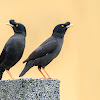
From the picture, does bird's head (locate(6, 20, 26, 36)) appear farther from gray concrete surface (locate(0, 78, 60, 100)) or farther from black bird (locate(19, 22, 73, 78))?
gray concrete surface (locate(0, 78, 60, 100))

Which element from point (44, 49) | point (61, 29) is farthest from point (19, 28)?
point (61, 29)

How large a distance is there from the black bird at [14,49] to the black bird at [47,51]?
0.60 feet

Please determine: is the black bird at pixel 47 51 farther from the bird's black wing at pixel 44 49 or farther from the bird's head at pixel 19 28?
the bird's head at pixel 19 28

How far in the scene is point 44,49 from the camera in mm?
4230

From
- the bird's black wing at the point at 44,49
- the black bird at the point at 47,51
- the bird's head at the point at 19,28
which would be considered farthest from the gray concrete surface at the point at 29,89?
the bird's head at the point at 19,28

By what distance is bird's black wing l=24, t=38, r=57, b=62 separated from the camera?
414cm

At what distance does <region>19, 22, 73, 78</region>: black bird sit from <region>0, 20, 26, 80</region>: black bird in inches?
7.2

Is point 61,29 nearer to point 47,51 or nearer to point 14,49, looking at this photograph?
point 47,51

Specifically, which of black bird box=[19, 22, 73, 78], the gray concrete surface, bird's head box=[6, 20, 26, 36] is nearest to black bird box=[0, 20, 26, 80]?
bird's head box=[6, 20, 26, 36]

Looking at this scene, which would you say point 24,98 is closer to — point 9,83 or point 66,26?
point 9,83

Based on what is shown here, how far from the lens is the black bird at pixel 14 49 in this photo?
161 inches

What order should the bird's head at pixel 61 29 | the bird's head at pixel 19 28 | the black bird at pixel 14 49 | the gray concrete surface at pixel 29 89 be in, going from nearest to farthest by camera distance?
the gray concrete surface at pixel 29 89
the black bird at pixel 14 49
the bird's head at pixel 19 28
the bird's head at pixel 61 29

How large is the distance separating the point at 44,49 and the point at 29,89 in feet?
2.47

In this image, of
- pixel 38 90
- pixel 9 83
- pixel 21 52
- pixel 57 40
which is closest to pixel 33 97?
pixel 38 90
